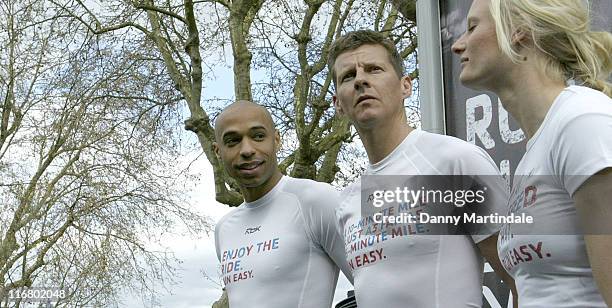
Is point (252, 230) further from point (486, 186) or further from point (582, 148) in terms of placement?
point (582, 148)

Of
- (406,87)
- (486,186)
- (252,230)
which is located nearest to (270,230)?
(252,230)

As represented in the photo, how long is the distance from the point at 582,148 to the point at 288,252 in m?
1.96

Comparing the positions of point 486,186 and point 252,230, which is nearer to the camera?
point 486,186

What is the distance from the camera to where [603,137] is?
1.85m

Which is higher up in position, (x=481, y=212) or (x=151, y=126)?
(x=151, y=126)

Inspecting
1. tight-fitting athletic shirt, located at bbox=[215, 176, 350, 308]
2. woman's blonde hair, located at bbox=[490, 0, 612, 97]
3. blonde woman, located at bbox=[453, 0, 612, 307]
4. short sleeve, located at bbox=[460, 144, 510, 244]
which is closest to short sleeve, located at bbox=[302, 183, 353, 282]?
tight-fitting athletic shirt, located at bbox=[215, 176, 350, 308]

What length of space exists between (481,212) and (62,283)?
1285 cm

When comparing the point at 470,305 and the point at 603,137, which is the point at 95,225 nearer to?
the point at 470,305

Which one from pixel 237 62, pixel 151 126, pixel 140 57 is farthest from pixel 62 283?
pixel 237 62

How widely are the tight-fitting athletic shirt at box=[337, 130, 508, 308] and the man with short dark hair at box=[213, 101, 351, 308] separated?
0.59 m

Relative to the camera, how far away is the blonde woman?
6.10 ft

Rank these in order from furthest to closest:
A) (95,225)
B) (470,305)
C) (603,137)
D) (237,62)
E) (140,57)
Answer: (95,225) → (140,57) → (237,62) → (470,305) → (603,137)

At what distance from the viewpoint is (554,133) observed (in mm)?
Result: 2025

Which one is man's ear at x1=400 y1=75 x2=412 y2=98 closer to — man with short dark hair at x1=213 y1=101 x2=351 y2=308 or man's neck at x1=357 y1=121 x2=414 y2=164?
man's neck at x1=357 y1=121 x2=414 y2=164
